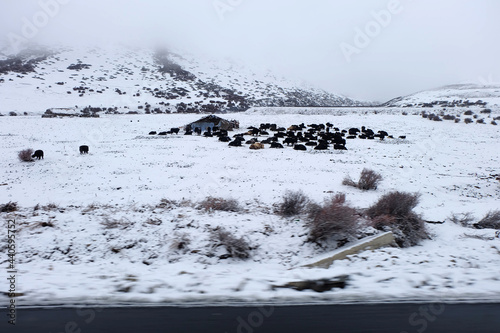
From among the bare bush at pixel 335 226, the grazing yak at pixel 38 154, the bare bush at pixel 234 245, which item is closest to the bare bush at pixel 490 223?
the bare bush at pixel 335 226

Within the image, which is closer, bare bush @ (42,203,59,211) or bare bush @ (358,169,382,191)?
bare bush @ (42,203,59,211)

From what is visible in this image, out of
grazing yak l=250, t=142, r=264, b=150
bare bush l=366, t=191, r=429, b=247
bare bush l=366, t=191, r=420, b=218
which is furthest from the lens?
grazing yak l=250, t=142, r=264, b=150

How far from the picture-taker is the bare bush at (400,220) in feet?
25.0

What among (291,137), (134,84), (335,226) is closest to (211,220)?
(335,226)

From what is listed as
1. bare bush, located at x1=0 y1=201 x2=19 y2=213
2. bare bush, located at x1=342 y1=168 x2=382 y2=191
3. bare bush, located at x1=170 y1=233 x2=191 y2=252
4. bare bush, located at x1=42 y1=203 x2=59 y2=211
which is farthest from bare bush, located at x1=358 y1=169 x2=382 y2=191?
bare bush, located at x1=0 y1=201 x2=19 y2=213

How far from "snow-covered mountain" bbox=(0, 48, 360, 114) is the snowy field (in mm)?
33892

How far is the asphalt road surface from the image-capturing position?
352 centimetres

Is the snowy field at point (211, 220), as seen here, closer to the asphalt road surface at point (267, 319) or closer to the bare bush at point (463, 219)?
the asphalt road surface at point (267, 319)

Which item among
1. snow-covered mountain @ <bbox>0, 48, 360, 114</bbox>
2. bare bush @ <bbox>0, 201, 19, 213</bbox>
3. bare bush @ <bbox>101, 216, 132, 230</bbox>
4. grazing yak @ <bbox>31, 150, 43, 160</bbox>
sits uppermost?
snow-covered mountain @ <bbox>0, 48, 360, 114</bbox>

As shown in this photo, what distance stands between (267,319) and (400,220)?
5.99 metres

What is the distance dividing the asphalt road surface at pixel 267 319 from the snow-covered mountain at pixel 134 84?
2140 inches

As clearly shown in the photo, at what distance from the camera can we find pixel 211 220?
29.1 feet

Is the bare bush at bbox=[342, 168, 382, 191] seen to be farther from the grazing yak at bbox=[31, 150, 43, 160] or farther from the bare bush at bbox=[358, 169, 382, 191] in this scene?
the grazing yak at bbox=[31, 150, 43, 160]

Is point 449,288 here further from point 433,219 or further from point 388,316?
point 433,219
